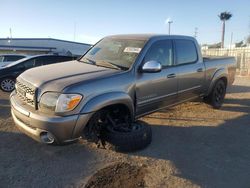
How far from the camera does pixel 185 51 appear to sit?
6.36 m

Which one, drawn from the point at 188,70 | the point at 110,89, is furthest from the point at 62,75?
the point at 188,70

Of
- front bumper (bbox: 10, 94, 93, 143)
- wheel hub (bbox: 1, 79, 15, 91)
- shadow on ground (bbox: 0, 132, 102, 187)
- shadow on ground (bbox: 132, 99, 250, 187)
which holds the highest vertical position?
front bumper (bbox: 10, 94, 93, 143)

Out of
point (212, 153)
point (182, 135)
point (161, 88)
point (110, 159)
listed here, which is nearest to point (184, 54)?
point (161, 88)

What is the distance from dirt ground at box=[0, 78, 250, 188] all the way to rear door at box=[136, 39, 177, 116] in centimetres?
65

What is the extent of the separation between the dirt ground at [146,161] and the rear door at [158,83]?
25.5 inches

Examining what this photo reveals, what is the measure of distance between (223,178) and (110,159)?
1.64m

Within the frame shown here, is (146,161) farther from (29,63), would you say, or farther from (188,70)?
(29,63)

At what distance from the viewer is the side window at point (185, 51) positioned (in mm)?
6109

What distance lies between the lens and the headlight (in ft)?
13.1

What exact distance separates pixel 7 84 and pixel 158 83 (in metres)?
7.49

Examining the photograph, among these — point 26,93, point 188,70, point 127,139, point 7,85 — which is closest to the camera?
point 26,93

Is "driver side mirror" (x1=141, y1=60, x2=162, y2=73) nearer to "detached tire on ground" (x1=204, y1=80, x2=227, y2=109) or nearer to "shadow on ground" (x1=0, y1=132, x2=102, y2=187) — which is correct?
"shadow on ground" (x1=0, y1=132, x2=102, y2=187)

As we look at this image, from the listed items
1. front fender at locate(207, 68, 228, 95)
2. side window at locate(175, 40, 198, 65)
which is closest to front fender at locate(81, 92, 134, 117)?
side window at locate(175, 40, 198, 65)

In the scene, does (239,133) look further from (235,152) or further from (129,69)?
(129,69)
